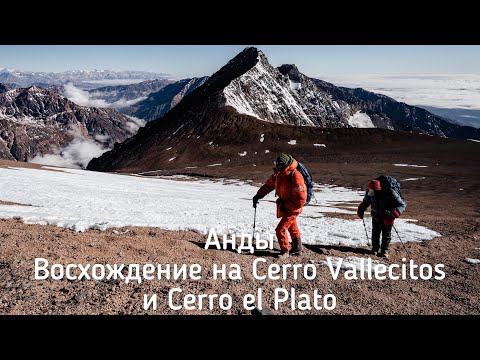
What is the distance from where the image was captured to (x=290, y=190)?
1073 centimetres

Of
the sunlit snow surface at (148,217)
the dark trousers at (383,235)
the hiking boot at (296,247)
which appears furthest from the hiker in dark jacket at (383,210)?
the hiking boot at (296,247)

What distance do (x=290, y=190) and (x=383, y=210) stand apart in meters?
3.91

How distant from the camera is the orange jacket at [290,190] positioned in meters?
10.5

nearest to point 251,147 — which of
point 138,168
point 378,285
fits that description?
point 138,168

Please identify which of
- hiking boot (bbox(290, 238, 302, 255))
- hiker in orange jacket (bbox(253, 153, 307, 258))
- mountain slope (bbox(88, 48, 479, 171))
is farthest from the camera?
mountain slope (bbox(88, 48, 479, 171))

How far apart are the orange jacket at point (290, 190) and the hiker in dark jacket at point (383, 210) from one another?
318 cm

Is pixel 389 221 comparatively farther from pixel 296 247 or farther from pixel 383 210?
pixel 296 247

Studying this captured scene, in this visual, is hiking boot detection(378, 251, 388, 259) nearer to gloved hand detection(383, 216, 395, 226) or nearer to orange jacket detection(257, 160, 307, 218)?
gloved hand detection(383, 216, 395, 226)

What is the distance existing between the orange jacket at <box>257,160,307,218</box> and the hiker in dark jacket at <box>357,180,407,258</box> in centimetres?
318

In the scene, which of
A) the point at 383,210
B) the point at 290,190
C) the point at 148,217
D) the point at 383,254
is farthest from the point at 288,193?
the point at 148,217

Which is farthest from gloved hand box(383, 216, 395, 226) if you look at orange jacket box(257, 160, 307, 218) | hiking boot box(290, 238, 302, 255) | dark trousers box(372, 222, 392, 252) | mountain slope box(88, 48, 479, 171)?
mountain slope box(88, 48, 479, 171)

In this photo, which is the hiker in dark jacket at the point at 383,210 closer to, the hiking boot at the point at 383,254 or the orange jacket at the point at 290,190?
the hiking boot at the point at 383,254

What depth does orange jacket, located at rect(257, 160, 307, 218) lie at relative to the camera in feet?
34.5
